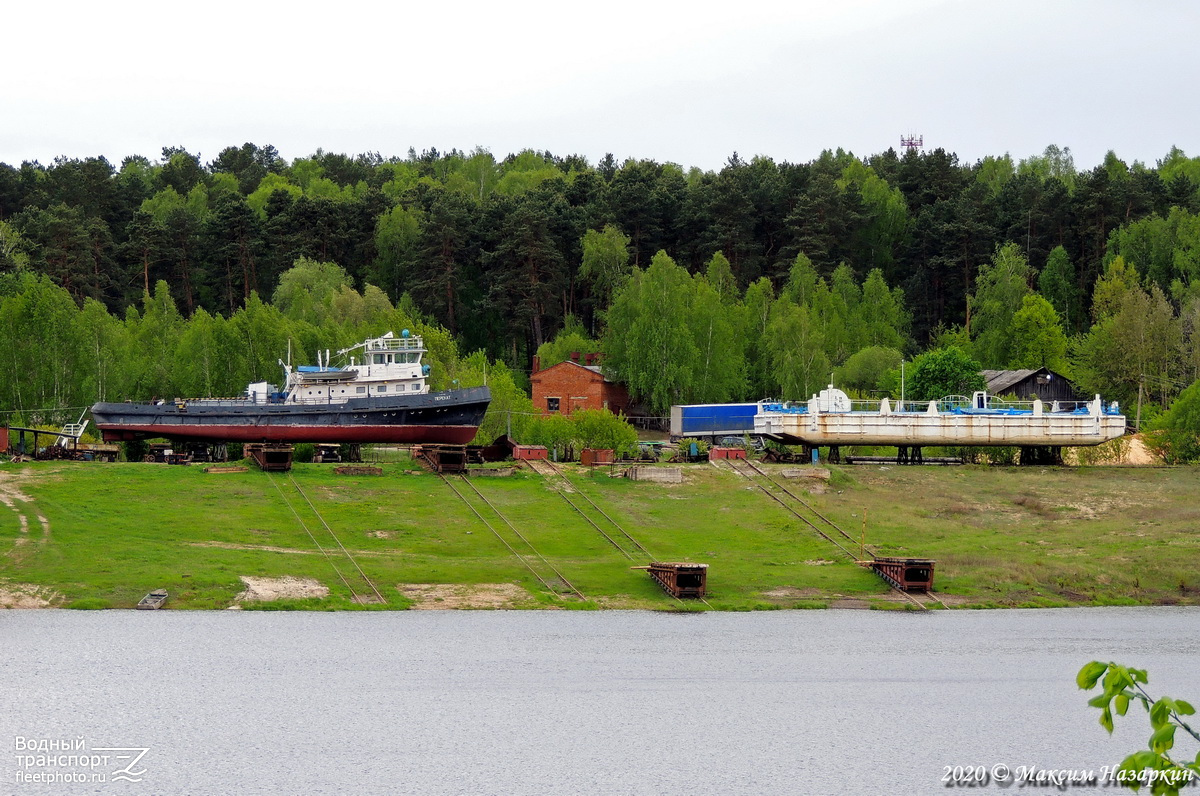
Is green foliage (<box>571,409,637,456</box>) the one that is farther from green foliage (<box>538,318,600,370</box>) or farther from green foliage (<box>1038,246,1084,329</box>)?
green foliage (<box>1038,246,1084,329</box>)

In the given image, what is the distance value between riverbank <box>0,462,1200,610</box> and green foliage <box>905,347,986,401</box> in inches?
771

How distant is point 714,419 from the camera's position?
7369 cm

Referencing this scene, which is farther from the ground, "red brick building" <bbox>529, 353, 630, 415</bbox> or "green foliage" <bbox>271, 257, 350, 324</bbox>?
"green foliage" <bbox>271, 257, 350, 324</bbox>

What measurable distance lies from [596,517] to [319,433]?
18398mm

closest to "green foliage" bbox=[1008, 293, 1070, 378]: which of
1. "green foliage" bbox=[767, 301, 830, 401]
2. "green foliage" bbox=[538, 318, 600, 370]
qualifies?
"green foliage" bbox=[767, 301, 830, 401]

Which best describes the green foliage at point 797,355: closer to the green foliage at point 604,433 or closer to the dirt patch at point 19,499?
the green foliage at point 604,433

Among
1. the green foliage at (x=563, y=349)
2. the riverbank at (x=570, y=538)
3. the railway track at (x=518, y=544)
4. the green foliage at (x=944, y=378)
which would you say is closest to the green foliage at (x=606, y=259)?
the green foliage at (x=563, y=349)

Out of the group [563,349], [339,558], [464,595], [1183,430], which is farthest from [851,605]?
[563,349]

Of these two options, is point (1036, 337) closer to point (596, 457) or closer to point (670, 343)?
point (670, 343)

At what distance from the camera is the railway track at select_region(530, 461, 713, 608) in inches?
1836

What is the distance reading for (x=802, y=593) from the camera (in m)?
42.2

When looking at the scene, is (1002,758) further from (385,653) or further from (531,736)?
(385,653)

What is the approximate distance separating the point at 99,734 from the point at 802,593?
887 inches

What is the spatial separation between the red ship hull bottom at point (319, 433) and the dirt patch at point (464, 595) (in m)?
22.5
